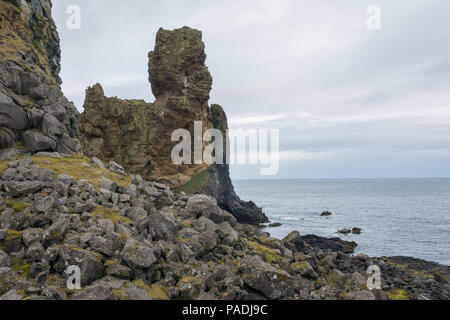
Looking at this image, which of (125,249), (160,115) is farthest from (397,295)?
(160,115)

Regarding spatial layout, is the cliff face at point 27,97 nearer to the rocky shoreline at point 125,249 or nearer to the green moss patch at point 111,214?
the rocky shoreline at point 125,249

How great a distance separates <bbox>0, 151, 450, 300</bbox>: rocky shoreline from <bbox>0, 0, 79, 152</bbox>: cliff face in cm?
176

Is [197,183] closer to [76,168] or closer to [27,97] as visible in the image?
[27,97]

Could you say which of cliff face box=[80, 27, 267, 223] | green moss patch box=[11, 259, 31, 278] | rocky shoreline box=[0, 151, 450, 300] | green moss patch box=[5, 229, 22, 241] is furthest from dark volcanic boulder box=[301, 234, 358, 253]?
green moss patch box=[11, 259, 31, 278]

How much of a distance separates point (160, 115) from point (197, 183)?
15.5 meters

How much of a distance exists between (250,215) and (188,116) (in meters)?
33.4

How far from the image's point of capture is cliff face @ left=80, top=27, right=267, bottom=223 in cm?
5316

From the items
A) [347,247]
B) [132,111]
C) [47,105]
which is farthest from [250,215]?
[47,105]

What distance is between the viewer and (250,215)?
247 ft

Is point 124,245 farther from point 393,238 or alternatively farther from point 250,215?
point 250,215

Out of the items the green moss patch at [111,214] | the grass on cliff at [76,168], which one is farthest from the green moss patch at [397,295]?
the grass on cliff at [76,168]

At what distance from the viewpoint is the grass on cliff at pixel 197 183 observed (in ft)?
185

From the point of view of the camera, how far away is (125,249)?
979 centimetres

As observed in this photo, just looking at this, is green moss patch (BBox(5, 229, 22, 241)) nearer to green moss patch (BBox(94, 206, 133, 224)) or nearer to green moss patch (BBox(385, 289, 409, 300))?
green moss patch (BBox(94, 206, 133, 224))
